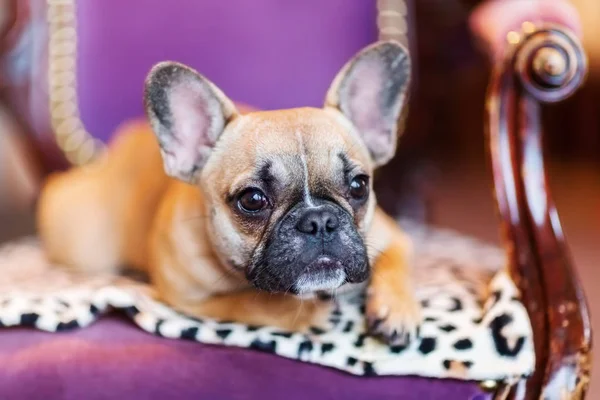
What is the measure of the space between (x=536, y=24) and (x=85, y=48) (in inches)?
39.5

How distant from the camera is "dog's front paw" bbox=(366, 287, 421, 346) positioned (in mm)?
951

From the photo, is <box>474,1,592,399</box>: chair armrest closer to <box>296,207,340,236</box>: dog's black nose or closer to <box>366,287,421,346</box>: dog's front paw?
<box>366,287,421,346</box>: dog's front paw

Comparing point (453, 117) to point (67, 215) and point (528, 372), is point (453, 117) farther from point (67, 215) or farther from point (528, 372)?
point (528, 372)

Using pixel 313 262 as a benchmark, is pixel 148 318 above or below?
below

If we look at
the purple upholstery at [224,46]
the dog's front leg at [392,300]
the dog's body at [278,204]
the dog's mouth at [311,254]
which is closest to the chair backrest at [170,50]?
the purple upholstery at [224,46]

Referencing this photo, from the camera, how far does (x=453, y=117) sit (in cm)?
372

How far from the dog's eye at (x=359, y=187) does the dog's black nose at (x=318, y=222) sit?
0.11 metres

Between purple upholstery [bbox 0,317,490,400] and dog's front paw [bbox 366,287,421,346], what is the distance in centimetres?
6

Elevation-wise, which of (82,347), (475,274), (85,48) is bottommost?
(82,347)

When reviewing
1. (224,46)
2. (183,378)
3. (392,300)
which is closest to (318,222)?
(392,300)

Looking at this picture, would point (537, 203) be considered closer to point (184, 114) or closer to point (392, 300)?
point (392, 300)

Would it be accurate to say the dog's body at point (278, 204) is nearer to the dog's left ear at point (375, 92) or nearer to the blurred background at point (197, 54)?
the dog's left ear at point (375, 92)

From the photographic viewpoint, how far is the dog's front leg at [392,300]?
3.13 feet

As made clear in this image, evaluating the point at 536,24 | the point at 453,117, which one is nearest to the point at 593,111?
the point at 453,117
